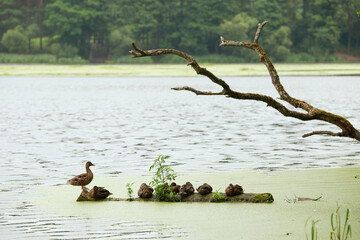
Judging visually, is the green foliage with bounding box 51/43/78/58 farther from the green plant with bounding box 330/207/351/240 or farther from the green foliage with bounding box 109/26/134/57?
the green plant with bounding box 330/207/351/240

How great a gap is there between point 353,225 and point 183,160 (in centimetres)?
767

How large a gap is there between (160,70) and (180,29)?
63.4 ft

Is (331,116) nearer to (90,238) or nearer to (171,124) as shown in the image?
(90,238)

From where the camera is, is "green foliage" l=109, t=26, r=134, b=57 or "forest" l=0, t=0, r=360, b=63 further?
"forest" l=0, t=0, r=360, b=63

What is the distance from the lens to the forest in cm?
10425

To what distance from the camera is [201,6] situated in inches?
4427

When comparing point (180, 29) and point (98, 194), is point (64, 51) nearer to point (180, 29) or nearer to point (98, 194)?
point (180, 29)

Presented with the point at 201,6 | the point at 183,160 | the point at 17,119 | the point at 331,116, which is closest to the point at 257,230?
the point at 331,116

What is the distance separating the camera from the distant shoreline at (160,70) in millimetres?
91188

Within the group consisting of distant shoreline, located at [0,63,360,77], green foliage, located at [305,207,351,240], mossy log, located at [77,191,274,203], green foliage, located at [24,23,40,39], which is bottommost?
distant shoreline, located at [0,63,360,77]

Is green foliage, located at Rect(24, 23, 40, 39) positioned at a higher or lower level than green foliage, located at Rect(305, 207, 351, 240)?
higher

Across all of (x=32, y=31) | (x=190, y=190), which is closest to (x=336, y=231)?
(x=190, y=190)

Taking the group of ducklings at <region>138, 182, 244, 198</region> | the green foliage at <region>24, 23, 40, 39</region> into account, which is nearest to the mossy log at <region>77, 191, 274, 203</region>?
the group of ducklings at <region>138, 182, 244, 198</region>

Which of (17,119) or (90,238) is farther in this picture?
(17,119)
